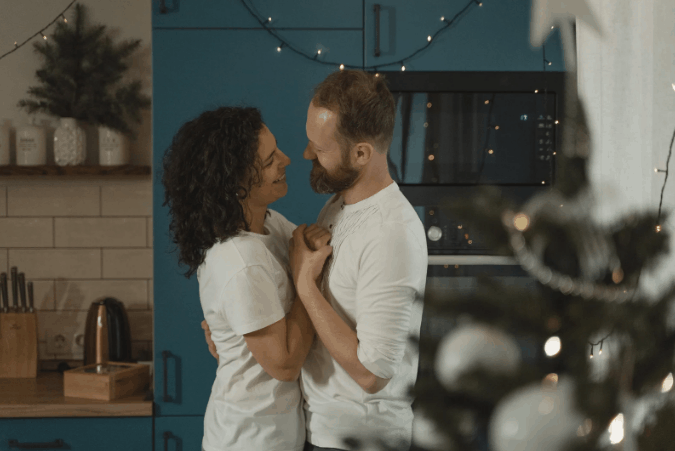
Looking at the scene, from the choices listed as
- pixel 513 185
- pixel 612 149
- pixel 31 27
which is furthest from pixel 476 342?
pixel 31 27

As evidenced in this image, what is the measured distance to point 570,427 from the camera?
0.35m

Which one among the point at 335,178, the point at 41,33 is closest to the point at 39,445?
the point at 335,178

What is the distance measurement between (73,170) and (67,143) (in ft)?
0.35

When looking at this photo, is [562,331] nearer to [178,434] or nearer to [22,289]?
[178,434]

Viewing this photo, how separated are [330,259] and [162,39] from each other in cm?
106

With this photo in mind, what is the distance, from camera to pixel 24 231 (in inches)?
91.9

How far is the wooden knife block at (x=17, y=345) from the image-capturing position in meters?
2.11

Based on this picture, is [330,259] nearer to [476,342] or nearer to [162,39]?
[476,342]

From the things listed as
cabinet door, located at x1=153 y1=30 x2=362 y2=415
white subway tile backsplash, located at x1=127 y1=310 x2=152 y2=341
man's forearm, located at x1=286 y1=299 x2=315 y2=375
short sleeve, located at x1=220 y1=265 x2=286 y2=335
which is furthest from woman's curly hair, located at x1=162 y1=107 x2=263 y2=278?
white subway tile backsplash, located at x1=127 y1=310 x2=152 y2=341

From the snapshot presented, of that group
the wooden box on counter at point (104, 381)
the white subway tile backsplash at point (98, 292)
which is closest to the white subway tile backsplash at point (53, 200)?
the white subway tile backsplash at point (98, 292)

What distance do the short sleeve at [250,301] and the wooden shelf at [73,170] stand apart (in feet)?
4.08

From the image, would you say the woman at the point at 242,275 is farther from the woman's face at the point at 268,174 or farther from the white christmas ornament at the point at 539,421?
the white christmas ornament at the point at 539,421

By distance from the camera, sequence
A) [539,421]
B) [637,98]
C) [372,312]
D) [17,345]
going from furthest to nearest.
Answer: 1. [17,345]
2. [372,312]
3. [637,98]
4. [539,421]

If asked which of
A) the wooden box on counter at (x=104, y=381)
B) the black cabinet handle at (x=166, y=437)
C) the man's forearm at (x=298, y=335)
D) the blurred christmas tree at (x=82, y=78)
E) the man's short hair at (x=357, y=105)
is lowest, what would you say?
the black cabinet handle at (x=166, y=437)
